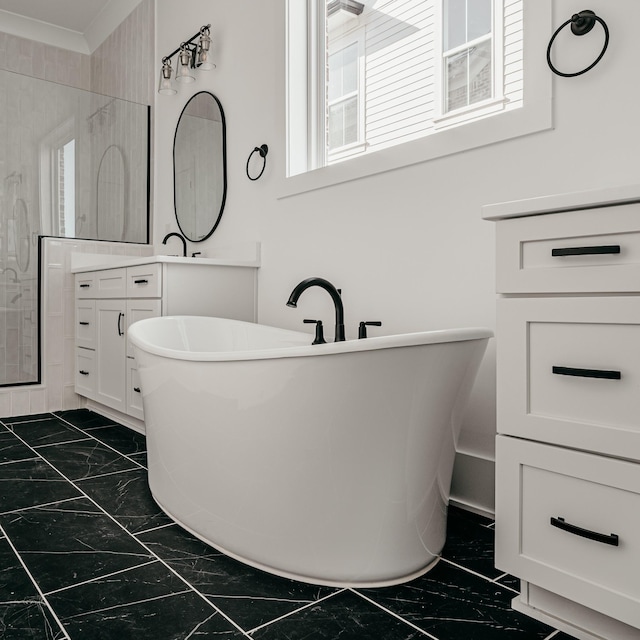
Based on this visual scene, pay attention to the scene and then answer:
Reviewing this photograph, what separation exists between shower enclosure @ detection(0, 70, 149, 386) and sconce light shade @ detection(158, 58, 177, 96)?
417 mm

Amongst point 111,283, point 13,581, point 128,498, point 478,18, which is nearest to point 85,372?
point 111,283

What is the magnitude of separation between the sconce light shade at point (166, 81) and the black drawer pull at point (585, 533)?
324 cm

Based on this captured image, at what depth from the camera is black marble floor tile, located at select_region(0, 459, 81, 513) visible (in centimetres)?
187

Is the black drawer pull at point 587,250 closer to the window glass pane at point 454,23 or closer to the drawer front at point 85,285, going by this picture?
the window glass pane at point 454,23

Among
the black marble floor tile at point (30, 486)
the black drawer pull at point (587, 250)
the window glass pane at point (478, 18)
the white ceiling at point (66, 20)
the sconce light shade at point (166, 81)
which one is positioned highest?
the white ceiling at point (66, 20)

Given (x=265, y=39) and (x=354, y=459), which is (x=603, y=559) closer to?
(x=354, y=459)

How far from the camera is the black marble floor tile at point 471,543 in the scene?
1437 mm

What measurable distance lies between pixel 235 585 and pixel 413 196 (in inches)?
54.5

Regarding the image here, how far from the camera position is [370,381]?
3.93 feet

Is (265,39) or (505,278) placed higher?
(265,39)

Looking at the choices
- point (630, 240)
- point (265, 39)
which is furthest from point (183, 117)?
point (630, 240)

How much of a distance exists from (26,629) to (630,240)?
138 centimetres

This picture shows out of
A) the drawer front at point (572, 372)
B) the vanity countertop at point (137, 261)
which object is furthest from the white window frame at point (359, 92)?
the drawer front at point (572, 372)

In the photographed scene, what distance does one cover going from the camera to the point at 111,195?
3684 mm
